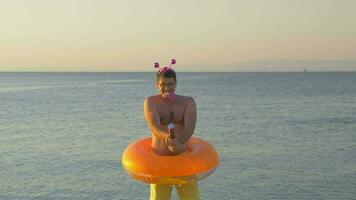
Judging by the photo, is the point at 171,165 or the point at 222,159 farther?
the point at 222,159

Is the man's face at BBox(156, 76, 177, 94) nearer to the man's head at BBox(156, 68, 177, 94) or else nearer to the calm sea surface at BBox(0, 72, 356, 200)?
the man's head at BBox(156, 68, 177, 94)

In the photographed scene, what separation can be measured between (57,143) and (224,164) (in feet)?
30.3

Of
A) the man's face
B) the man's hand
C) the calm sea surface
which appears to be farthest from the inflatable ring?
the calm sea surface

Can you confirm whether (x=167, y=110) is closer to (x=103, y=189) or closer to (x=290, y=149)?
(x=103, y=189)

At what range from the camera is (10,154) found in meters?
20.4

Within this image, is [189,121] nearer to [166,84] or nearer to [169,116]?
[169,116]

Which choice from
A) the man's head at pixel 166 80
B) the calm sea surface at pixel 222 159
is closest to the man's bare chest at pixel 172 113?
the man's head at pixel 166 80

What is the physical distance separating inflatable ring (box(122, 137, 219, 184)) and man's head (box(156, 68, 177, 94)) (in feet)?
2.20

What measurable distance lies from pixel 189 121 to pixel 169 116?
245mm

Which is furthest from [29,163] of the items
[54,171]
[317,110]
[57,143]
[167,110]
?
[317,110]

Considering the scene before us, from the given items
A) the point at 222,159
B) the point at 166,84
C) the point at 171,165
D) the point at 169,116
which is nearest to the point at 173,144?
the point at 171,165

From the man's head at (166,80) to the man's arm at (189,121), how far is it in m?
0.26

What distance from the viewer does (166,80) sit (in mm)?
5371

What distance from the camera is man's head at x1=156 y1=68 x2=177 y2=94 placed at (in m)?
5.34
